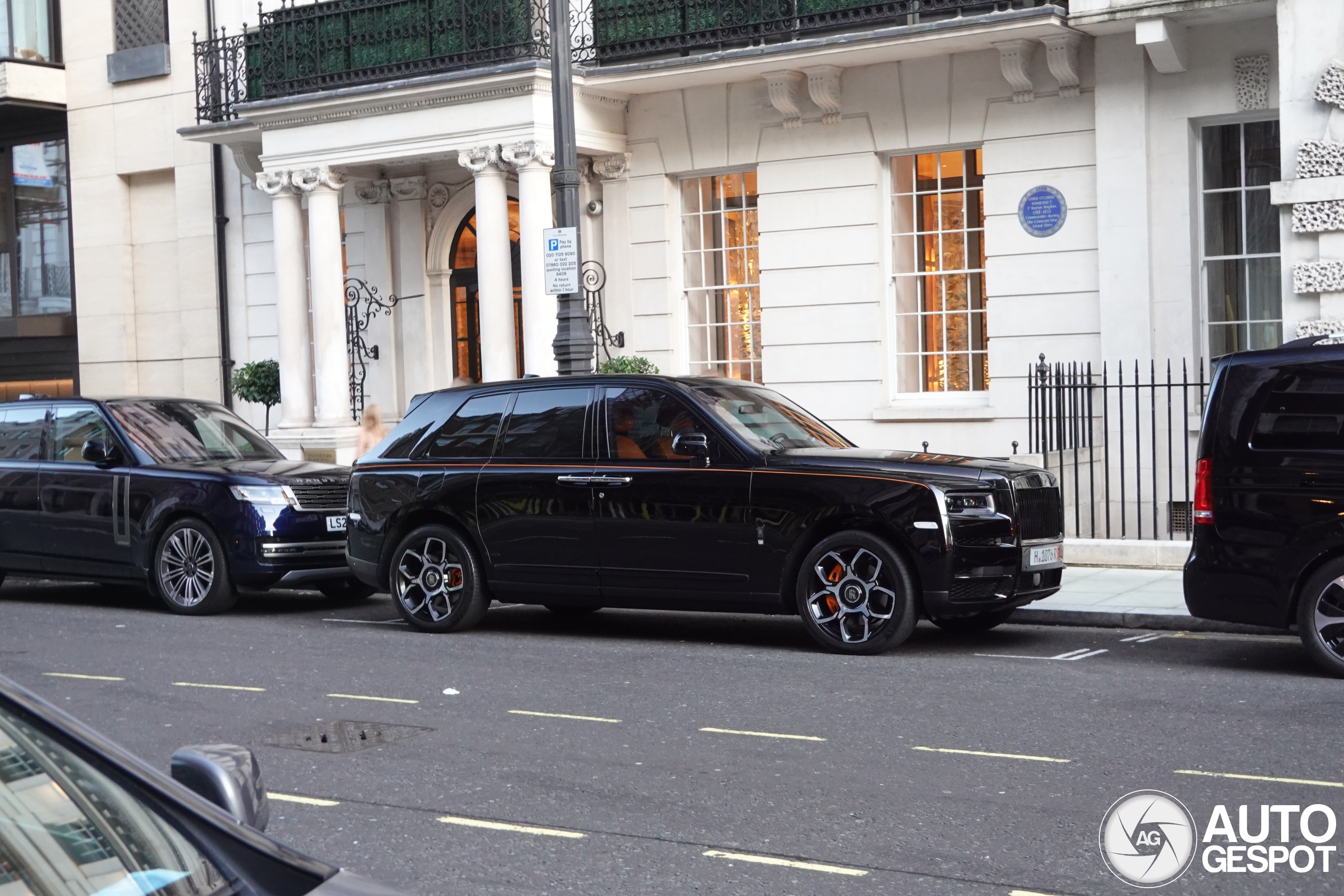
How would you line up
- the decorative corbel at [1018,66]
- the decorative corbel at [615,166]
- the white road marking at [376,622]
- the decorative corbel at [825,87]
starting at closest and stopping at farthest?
the white road marking at [376,622], the decorative corbel at [1018,66], the decorative corbel at [825,87], the decorative corbel at [615,166]

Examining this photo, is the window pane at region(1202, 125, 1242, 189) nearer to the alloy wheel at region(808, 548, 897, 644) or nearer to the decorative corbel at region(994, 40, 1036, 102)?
the decorative corbel at region(994, 40, 1036, 102)

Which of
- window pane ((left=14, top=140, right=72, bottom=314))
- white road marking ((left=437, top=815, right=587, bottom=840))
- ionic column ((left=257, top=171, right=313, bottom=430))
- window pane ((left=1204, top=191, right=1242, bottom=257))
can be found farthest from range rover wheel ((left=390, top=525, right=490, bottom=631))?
window pane ((left=14, top=140, right=72, bottom=314))

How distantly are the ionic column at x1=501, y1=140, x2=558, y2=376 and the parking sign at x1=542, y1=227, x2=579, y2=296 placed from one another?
14.3ft

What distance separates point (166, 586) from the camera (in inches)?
509

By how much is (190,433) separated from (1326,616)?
31.2 ft

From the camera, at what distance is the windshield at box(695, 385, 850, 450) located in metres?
10.5

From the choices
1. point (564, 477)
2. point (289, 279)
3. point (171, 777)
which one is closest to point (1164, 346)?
point (564, 477)

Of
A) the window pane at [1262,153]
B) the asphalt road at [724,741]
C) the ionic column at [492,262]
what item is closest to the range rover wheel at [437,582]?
the asphalt road at [724,741]

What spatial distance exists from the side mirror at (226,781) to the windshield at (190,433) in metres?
10.9

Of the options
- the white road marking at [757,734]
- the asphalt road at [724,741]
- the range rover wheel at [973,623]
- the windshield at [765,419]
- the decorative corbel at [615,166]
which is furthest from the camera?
the decorative corbel at [615,166]

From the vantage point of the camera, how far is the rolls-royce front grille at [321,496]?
1288 cm

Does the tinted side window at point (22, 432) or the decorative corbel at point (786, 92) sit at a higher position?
the decorative corbel at point (786, 92)

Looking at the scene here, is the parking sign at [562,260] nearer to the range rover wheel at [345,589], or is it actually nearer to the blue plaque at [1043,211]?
the range rover wheel at [345,589]

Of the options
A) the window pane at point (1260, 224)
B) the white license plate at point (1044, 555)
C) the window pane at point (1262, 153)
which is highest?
the window pane at point (1262, 153)
